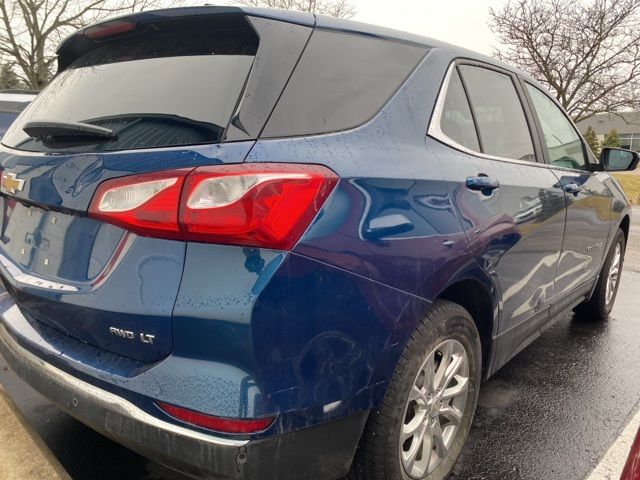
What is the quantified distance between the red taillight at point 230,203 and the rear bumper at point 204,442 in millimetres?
531

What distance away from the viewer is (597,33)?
879 inches

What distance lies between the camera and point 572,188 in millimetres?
3229

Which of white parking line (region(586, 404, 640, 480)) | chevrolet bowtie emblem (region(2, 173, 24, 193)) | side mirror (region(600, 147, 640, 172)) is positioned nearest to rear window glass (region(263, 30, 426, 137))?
chevrolet bowtie emblem (region(2, 173, 24, 193))

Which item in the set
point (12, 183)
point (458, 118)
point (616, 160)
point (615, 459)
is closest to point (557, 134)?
point (616, 160)

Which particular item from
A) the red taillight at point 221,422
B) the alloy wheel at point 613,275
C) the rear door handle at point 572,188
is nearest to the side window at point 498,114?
the rear door handle at point 572,188

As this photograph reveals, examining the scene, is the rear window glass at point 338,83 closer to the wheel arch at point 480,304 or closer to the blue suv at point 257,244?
the blue suv at point 257,244

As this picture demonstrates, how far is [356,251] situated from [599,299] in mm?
3553

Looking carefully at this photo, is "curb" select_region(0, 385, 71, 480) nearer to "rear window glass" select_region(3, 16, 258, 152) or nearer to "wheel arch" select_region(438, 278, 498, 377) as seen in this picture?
"rear window glass" select_region(3, 16, 258, 152)

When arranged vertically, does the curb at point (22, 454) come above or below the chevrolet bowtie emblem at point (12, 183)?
below

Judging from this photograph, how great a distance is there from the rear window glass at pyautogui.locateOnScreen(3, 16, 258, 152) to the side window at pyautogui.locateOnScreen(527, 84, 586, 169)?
2111mm

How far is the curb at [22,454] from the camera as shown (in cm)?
189

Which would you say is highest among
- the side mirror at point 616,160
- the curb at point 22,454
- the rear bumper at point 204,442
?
the side mirror at point 616,160

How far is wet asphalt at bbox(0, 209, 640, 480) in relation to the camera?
7.82 feet

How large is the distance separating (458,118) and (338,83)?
0.74 meters
